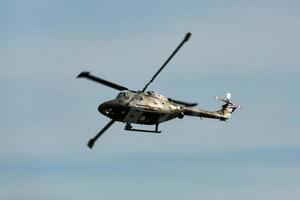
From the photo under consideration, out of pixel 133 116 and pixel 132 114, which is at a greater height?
pixel 132 114

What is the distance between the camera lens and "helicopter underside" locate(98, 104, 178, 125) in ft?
321

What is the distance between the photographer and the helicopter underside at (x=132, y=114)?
3848 inches

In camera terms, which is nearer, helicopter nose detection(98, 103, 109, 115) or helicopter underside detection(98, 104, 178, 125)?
helicopter nose detection(98, 103, 109, 115)

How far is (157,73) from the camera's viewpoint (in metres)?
95.9

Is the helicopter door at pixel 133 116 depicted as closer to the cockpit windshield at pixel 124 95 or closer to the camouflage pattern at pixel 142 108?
the camouflage pattern at pixel 142 108

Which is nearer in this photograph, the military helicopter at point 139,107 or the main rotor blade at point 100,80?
the main rotor blade at point 100,80

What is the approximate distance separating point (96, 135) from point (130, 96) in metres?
6.70

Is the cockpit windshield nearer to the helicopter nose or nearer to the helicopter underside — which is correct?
the helicopter underside

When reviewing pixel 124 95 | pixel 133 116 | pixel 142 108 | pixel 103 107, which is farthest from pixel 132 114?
pixel 103 107

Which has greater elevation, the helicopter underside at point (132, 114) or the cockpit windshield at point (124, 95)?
the cockpit windshield at point (124, 95)

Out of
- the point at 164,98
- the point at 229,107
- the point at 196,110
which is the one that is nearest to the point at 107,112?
the point at 164,98

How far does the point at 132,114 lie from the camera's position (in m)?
99.2

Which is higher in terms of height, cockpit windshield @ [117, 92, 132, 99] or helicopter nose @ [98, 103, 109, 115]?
cockpit windshield @ [117, 92, 132, 99]

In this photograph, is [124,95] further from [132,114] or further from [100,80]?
[100,80]
